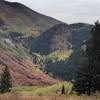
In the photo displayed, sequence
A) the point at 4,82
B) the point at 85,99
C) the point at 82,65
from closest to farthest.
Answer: the point at 85,99 → the point at 82,65 → the point at 4,82

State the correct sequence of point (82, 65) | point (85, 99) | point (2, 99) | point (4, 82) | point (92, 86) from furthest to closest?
point (4, 82) < point (82, 65) < point (92, 86) < point (85, 99) < point (2, 99)

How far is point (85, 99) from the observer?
52.9 ft

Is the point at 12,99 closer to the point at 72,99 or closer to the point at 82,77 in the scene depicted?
the point at 72,99

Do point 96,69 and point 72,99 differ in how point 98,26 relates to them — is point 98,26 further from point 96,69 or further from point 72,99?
point 72,99

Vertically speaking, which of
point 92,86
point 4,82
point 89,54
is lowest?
point 4,82

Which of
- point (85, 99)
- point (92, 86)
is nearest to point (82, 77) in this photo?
point (92, 86)

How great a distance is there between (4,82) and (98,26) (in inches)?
2826

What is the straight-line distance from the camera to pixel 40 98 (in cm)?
1569

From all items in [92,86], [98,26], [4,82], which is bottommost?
[4,82]

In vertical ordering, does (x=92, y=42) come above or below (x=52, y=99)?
above

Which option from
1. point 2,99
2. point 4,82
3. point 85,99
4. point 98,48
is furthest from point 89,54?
point 4,82

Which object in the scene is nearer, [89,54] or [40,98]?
[40,98]

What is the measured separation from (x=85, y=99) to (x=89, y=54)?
15460 millimetres

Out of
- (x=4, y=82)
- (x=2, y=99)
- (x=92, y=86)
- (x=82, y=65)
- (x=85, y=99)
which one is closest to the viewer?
(x=2, y=99)
